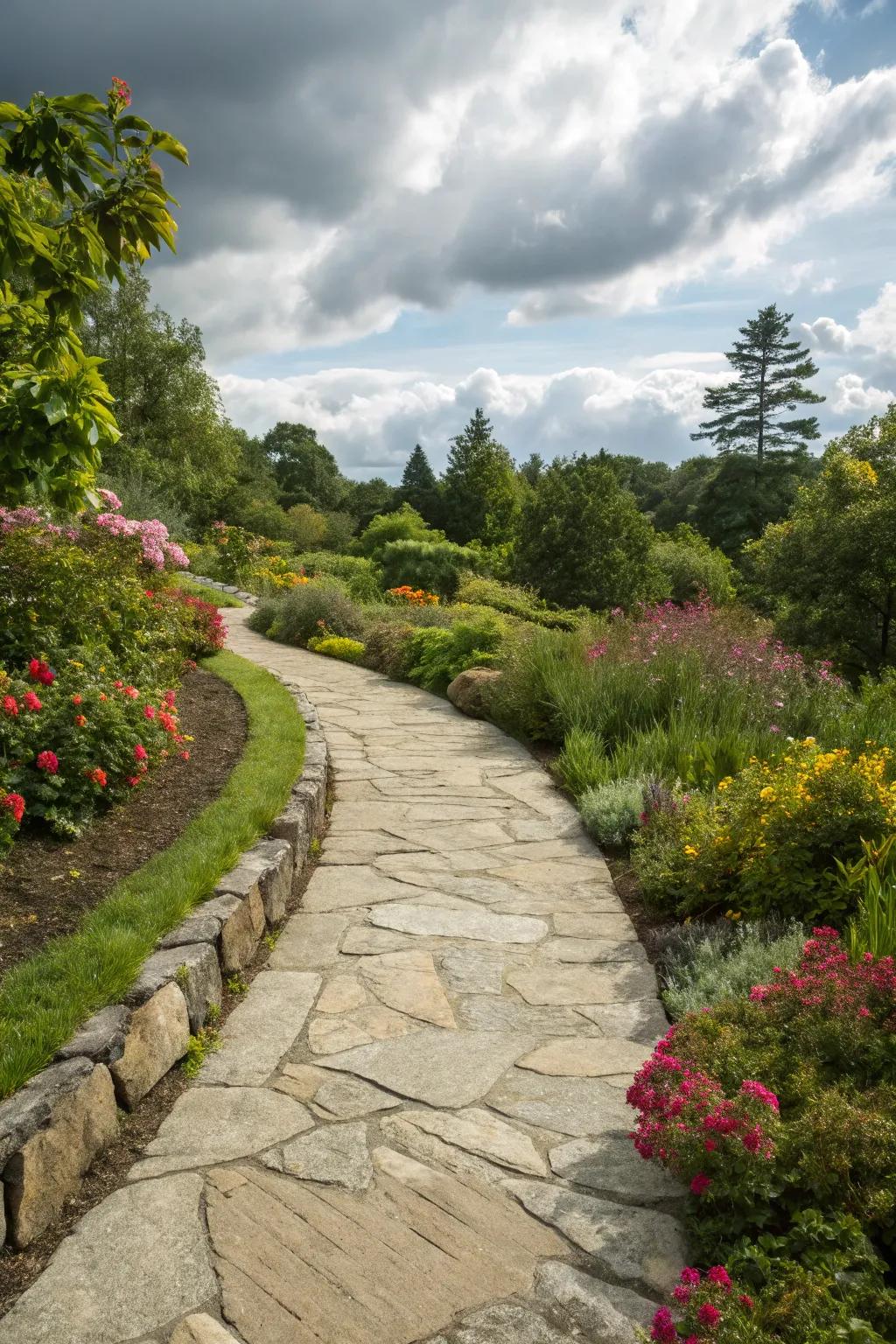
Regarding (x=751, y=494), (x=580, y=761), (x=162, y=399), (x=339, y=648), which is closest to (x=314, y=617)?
(x=339, y=648)

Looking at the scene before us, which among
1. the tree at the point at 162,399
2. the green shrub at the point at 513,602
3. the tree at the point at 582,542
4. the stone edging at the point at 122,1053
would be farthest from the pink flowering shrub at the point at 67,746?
the tree at the point at 162,399

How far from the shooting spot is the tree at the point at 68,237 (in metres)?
2.77

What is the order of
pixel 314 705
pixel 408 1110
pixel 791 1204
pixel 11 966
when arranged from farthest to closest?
pixel 314 705
pixel 11 966
pixel 408 1110
pixel 791 1204

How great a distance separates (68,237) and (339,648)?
879cm

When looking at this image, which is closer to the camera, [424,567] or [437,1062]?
[437,1062]

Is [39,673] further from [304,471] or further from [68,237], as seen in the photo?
[304,471]

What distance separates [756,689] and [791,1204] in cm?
479

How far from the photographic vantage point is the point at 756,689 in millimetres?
6477

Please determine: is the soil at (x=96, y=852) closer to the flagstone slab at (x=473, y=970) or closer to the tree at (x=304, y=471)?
the flagstone slab at (x=473, y=970)

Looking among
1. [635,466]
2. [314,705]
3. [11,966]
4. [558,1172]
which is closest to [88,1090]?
[11,966]

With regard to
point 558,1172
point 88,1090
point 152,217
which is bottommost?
point 558,1172

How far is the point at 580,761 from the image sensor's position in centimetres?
590

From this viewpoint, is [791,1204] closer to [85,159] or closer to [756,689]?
[85,159]

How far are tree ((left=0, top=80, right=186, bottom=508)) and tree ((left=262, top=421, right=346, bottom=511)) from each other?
134 ft
